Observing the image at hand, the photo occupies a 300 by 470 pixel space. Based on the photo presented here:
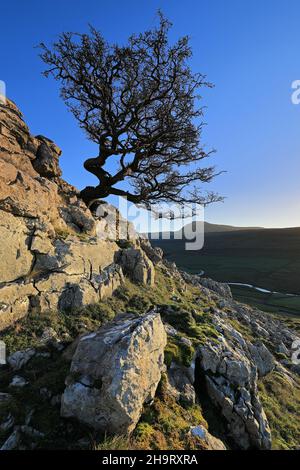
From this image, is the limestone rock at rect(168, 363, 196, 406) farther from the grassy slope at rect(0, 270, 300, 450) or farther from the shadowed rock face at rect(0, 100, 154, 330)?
the shadowed rock face at rect(0, 100, 154, 330)

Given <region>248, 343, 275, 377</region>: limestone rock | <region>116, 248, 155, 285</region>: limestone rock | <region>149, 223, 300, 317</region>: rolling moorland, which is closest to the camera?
<region>248, 343, 275, 377</region>: limestone rock

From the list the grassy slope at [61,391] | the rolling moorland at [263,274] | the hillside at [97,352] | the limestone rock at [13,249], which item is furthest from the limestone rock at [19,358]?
the rolling moorland at [263,274]

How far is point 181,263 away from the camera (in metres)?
188

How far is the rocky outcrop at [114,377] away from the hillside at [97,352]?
0.09 ft

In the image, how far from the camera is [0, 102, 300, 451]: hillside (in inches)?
268

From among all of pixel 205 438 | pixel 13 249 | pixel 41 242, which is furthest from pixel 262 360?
pixel 13 249

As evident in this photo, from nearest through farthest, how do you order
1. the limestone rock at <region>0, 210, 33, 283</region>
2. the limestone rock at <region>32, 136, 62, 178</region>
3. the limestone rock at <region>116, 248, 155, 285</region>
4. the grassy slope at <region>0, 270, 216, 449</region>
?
the grassy slope at <region>0, 270, 216, 449</region>, the limestone rock at <region>0, 210, 33, 283</region>, the limestone rock at <region>32, 136, 62, 178</region>, the limestone rock at <region>116, 248, 155, 285</region>

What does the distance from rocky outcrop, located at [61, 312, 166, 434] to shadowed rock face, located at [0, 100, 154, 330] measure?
4.52m

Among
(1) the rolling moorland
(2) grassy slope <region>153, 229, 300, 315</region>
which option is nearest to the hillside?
(1) the rolling moorland

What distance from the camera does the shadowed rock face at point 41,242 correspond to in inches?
458

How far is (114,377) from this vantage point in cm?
687

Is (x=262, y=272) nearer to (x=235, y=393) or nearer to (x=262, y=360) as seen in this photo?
(x=262, y=360)
